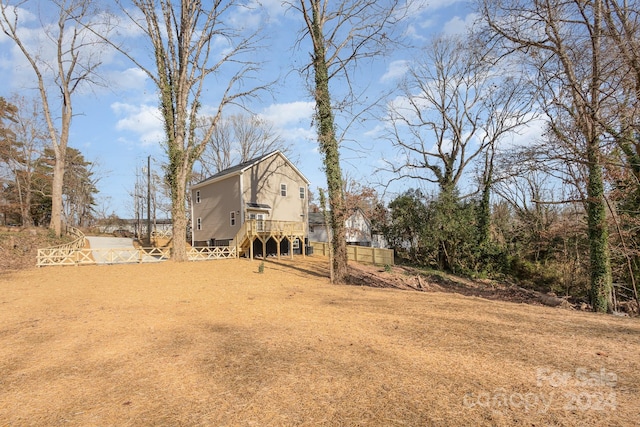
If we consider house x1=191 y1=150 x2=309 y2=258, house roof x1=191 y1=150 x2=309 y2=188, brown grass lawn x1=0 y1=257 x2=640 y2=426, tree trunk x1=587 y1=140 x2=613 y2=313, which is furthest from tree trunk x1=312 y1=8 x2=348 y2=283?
house roof x1=191 y1=150 x2=309 y2=188

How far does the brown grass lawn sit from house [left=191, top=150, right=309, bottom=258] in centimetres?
1349

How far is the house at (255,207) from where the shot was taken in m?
21.5

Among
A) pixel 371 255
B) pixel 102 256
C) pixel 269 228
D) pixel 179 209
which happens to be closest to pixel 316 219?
pixel 371 255

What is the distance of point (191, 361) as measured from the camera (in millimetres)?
4363

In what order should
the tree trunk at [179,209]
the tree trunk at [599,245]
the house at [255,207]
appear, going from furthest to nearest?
the house at [255,207]
the tree trunk at [179,209]
the tree trunk at [599,245]

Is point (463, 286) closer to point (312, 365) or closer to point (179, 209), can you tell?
point (312, 365)

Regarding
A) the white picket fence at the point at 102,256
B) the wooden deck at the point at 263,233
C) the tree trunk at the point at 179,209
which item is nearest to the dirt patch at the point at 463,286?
the wooden deck at the point at 263,233

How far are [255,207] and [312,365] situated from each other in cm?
2024

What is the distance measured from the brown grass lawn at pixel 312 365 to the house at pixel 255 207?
13.5 meters

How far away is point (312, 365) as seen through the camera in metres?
4.10

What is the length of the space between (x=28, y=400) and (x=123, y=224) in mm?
54863

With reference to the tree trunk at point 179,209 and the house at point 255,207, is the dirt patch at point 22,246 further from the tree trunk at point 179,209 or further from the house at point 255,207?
the house at point 255,207

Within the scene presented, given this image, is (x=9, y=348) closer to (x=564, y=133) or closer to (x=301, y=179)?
(x=564, y=133)

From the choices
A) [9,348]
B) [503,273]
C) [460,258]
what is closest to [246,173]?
[460,258]
